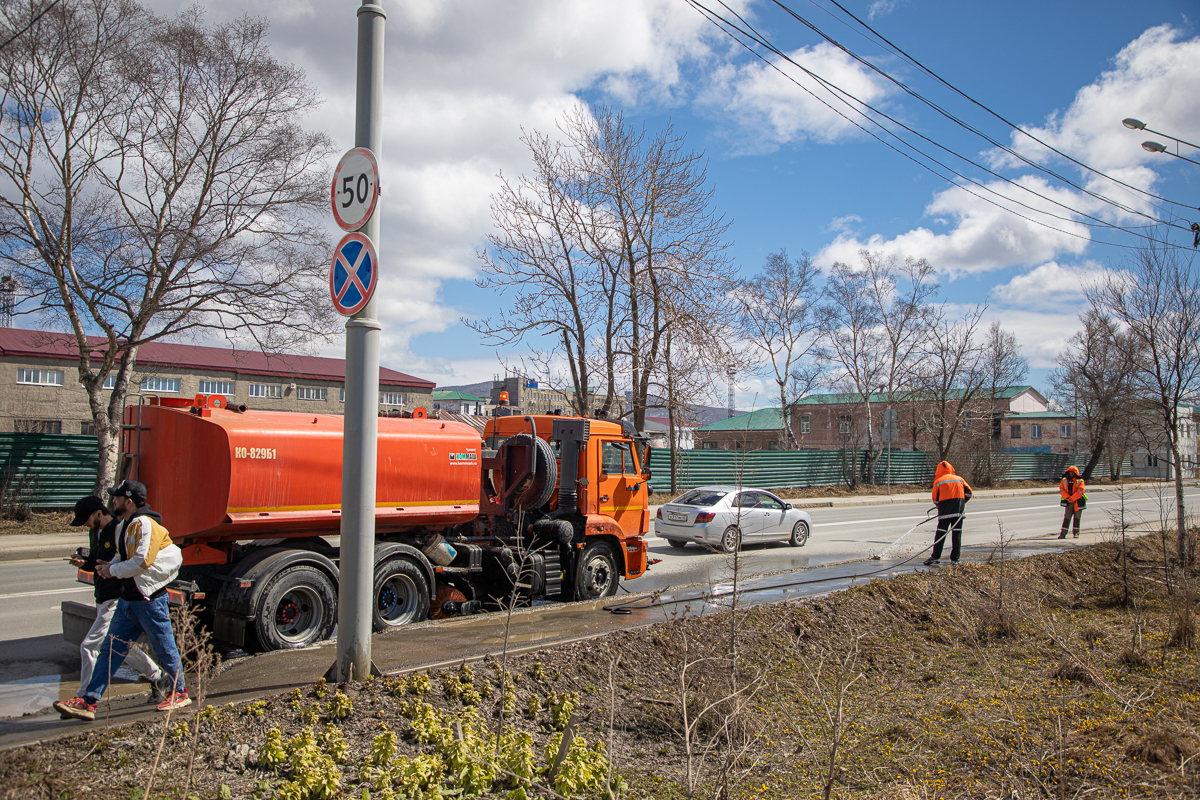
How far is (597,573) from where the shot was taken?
10.1 metres

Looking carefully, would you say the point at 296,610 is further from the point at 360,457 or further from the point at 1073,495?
the point at 1073,495

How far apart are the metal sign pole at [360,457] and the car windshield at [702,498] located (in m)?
12.5

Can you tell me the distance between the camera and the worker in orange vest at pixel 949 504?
1250 centimetres

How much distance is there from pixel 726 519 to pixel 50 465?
16.5 m

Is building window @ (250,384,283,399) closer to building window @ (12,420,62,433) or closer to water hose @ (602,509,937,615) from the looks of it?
building window @ (12,420,62,433)

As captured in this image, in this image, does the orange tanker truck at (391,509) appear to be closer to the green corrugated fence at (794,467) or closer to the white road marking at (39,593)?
the white road marking at (39,593)

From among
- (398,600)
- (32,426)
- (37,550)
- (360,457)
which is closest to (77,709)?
(360,457)

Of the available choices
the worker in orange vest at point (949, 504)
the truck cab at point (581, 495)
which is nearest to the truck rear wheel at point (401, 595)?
the truck cab at point (581, 495)

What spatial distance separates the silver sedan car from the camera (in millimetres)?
16344

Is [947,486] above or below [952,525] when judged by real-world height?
above

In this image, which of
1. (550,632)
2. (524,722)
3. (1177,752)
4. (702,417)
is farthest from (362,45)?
(702,417)

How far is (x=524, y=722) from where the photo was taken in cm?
498

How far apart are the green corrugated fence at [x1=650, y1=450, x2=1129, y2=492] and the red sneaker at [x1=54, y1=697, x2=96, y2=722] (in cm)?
1782

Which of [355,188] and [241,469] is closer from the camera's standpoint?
[355,188]
